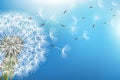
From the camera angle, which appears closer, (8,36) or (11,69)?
(11,69)

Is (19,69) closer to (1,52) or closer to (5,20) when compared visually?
(1,52)

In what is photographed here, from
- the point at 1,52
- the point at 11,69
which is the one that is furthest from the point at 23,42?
the point at 11,69

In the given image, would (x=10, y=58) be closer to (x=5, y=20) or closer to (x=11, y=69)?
(x=11, y=69)

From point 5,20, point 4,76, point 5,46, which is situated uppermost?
point 5,20

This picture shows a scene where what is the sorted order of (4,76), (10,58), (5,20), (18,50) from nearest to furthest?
(4,76)
(10,58)
(18,50)
(5,20)

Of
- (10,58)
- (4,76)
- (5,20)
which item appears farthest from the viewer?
(5,20)

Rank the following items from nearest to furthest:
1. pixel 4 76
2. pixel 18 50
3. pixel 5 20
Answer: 1. pixel 4 76
2. pixel 18 50
3. pixel 5 20

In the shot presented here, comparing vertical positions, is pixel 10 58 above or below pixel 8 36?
below

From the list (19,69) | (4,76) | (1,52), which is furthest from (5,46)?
(4,76)

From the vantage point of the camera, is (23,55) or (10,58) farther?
(23,55)
